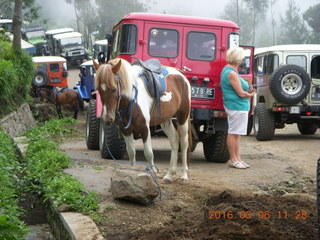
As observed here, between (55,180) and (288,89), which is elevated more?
(288,89)

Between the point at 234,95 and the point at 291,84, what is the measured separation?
572cm

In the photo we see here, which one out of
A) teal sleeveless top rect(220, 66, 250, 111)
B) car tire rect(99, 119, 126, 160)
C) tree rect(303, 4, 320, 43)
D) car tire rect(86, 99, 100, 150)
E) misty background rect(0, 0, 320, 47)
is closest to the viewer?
teal sleeveless top rect(220, 66, 250, 111)

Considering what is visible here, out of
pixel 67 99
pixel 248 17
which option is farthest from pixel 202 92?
pixel 248 17

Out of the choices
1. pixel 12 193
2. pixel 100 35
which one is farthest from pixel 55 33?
pixel 12 193

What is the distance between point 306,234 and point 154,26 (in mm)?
6195

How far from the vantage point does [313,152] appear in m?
13.2

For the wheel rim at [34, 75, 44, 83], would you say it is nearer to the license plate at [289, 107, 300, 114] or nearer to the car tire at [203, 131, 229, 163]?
the license plate at [289, 107, 300, 114]

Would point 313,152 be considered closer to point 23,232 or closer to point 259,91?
point 259,91

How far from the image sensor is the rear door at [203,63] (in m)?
10.6

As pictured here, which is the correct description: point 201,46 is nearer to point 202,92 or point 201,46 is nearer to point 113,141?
point 202,92

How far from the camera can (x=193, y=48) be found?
10711 millimetres

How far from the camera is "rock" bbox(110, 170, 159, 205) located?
21.3ft

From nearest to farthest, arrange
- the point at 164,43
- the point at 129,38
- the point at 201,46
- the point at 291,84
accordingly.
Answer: the point at 129,38, the point at 164,43, the point at 201,46, the point at 291,84

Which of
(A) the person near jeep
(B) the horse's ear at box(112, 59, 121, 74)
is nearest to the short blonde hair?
(A) the person near jeep
